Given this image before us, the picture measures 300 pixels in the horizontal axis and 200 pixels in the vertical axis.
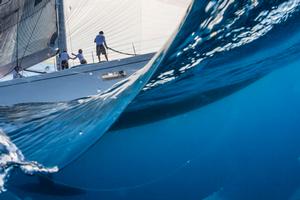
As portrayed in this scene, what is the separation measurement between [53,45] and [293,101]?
4.83 metres

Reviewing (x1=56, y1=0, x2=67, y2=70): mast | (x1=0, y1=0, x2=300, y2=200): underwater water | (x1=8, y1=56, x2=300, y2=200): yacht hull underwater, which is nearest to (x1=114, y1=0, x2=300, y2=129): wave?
(x1=0, y1=0, x2=300, y2=200): underwater water

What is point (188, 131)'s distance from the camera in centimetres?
238

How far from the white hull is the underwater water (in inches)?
85.9

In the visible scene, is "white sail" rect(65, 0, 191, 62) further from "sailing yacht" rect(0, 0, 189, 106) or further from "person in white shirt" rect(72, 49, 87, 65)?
"person in white shirt" rect(72, 49, 87, 65)

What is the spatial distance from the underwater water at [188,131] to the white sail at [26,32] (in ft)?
13.9

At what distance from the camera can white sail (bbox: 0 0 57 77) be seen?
6664mm

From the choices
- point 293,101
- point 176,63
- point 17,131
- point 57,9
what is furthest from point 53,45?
point 176,63

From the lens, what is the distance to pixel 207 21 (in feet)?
4.55

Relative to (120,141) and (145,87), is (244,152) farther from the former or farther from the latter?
(145,87)

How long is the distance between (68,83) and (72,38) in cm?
141

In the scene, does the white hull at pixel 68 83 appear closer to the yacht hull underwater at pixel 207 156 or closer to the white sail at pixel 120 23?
the white sail at pixel 120 23

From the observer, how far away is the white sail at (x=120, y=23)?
579 cm

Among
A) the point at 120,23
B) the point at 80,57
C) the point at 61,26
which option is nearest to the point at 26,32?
the point at 61,26

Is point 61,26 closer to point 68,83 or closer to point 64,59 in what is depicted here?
point 64,59
